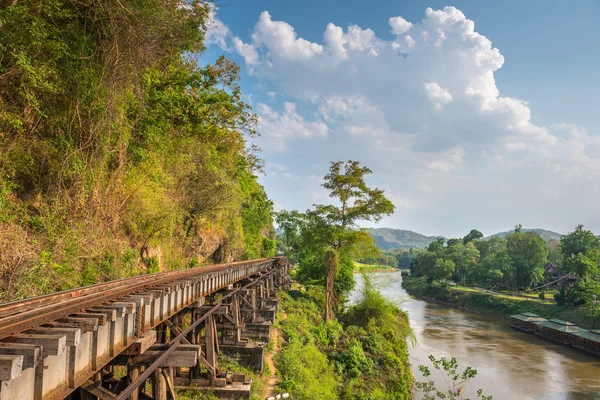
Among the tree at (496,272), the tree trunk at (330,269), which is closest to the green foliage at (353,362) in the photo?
the tree trunk at (330,269)

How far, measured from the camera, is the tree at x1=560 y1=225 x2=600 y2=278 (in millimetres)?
48875

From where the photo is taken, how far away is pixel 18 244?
25.1ft

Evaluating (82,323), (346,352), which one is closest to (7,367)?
(82,323)

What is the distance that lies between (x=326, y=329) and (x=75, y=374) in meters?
20.1

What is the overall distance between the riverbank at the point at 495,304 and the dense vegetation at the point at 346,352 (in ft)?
90.5

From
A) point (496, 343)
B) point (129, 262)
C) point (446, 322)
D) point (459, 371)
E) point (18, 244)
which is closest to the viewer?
point (18, 244)

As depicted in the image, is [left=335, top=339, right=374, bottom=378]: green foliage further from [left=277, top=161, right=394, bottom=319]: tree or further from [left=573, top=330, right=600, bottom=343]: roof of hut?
[left=573, top=330, right=600, bottom=343]: roof of hut

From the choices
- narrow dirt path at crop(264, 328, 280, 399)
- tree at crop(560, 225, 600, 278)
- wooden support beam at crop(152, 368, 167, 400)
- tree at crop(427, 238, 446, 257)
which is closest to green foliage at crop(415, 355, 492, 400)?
narrow dirt path at crop(264, 328, 280, 399)

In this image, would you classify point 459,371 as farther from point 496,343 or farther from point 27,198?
point 27,198

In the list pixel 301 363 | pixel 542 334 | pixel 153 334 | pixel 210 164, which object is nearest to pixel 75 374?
pixel 153 334

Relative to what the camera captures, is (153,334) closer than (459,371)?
Yes

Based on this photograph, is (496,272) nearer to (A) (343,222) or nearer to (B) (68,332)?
(A) (343,222)

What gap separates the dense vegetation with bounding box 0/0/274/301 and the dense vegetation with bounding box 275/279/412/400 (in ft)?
25.7

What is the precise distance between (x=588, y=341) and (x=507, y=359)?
10.0 metres
